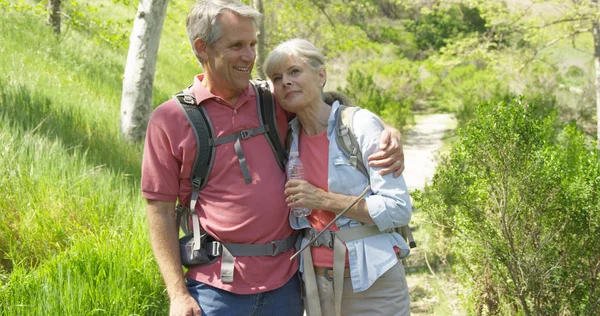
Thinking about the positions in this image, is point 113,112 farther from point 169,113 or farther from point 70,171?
point 169,113

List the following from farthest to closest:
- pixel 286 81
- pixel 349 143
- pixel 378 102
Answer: pixel 378 102 < pixel 286 81 < pixel 349 143

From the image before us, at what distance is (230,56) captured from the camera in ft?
8.41

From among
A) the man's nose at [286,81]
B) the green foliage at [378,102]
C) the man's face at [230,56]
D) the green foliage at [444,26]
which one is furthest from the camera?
the green foliage at [444,26]

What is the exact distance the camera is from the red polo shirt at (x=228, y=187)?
2438 mm

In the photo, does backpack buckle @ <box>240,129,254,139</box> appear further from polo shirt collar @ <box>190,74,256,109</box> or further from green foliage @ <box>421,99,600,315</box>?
green foliage @ <box>421,99,600,315</box>

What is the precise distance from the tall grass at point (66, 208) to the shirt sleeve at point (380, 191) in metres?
1.58

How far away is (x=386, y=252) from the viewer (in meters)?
2.58

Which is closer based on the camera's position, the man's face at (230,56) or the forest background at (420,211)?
the man's face at (230,56)

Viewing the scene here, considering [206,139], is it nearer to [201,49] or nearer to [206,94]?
[206,94]

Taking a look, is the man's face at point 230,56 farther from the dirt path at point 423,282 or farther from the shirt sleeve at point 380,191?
the dirt path at point 423,282

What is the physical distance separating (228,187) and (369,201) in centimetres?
54

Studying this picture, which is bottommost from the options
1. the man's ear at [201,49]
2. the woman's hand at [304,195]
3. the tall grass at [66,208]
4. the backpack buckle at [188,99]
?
the tall grass at [66,208]

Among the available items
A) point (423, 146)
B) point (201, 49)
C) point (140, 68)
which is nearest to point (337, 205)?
point (201, 49)

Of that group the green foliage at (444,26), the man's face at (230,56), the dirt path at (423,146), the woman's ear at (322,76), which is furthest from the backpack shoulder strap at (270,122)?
the green foliage at (444,26)
